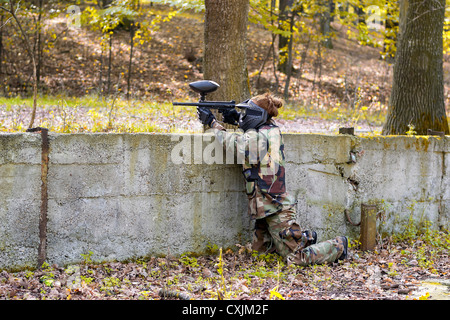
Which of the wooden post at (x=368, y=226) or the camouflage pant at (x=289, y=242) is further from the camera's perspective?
the wooden post at (x=368, y=226)

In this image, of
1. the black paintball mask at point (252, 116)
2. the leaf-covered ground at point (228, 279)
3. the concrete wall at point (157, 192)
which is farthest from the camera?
the black paintball mask at point (252, 116)

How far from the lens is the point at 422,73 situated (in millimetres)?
8266

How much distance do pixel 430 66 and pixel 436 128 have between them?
1.14 m

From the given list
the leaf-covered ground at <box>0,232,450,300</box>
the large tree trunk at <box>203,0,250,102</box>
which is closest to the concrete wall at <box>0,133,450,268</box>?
the leaf-covered ground at <box>0,232,450,300</box>

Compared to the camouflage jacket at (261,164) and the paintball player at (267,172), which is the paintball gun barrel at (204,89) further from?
the camouflage jacket at (261,164)

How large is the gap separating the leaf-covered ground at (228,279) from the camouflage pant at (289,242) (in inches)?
4.2

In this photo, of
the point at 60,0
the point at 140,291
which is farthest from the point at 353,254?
the point at 60,0

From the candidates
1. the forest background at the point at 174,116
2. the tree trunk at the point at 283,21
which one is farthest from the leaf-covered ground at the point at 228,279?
the tree trunk at the point at 283,21

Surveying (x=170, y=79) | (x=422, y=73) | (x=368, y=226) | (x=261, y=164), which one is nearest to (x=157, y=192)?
(x=261, y=164)

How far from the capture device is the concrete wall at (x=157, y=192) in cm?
467

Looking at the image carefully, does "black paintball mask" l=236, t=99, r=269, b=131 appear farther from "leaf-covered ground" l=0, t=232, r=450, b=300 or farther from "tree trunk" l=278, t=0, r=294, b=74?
"tree trunk" l=278, t=0, r=294, b=74

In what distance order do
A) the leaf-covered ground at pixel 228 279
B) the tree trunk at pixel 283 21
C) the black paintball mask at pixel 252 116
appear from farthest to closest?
the tree trunk at pixel 283 21
the black paintball mask at pixel 252 116
the leaf-covered ground at pixel 228 279

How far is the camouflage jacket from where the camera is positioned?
16.6 feet

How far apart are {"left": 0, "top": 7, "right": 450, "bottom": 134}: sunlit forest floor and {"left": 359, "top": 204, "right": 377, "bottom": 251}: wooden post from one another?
4.18 m
